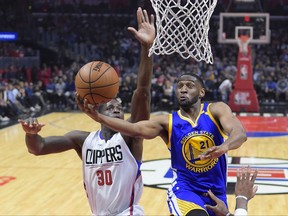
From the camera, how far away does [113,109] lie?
13.0 feet

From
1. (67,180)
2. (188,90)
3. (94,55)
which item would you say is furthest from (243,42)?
(188,90)

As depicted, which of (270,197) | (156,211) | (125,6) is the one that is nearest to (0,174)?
(156,211)

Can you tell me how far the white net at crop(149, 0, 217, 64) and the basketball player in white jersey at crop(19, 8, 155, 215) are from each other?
174cm

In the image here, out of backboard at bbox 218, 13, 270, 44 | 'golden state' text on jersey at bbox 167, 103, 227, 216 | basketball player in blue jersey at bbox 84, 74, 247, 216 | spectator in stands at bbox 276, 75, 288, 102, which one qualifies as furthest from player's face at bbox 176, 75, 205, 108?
spectator in stands at bbox 276, 75, 288, 102

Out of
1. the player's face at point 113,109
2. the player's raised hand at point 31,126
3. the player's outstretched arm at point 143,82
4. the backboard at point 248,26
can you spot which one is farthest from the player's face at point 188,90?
the backboard at point 248,26

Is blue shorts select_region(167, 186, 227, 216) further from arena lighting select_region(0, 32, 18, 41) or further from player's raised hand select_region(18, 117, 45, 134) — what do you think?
arena lighting select_region(0, 32, 18, 41)

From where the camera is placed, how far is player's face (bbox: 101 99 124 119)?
13.0 feet

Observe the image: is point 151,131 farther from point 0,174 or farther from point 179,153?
point 0,174

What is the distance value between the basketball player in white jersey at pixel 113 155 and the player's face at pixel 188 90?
457 mm

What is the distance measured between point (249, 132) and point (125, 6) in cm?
1546

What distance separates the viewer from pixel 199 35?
6121 mm

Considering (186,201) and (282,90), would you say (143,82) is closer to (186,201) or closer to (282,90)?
(186,201)

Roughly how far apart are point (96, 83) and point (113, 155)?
52cm

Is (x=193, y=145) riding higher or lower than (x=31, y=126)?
lower
